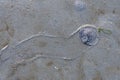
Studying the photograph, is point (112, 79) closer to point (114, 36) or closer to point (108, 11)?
point (114, 36)

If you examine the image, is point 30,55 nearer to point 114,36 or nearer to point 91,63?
point 91,63

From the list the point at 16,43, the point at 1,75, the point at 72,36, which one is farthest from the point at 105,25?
the point at 1,75

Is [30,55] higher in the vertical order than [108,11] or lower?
lower

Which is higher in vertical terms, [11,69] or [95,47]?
[95,47]

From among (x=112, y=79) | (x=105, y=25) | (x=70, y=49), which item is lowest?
(x=112, y=79)

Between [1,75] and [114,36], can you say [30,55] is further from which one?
[114,36]

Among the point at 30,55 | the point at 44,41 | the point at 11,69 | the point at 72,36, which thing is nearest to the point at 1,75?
the point at 11,69
